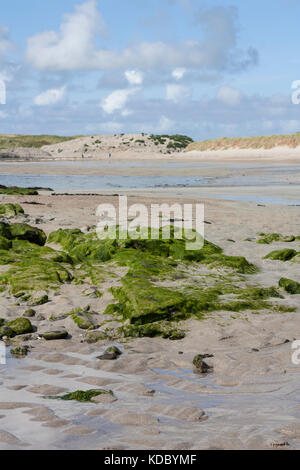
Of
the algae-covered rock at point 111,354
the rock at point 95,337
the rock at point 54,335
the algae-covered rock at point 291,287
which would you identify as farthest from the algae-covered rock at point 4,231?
the algae-covered rock at point 111,354

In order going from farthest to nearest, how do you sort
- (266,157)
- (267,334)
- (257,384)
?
(266,157) < (267,334) < (257,384)

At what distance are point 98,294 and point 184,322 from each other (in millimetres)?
1709

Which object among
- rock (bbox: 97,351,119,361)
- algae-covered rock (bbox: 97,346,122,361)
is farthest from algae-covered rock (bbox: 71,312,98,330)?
rock (bbox: 97,351,119,361)

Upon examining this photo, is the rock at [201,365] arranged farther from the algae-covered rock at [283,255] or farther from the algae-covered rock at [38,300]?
the algae-covered rock at [283,255]

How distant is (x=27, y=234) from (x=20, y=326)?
5.41 meters

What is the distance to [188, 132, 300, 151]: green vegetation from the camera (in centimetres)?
7675

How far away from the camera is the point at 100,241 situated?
11.0 meters

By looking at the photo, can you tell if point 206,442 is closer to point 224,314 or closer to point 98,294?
point 224,314

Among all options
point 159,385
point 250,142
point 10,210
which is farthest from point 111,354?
point 250,142

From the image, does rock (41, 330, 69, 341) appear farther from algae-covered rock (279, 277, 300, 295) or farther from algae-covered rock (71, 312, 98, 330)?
algae-covered rock (279, 277, 300, 295)

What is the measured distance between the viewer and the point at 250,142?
82125 millimetres

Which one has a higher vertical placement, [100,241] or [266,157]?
[266,157]

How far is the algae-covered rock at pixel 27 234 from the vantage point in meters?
11.6
